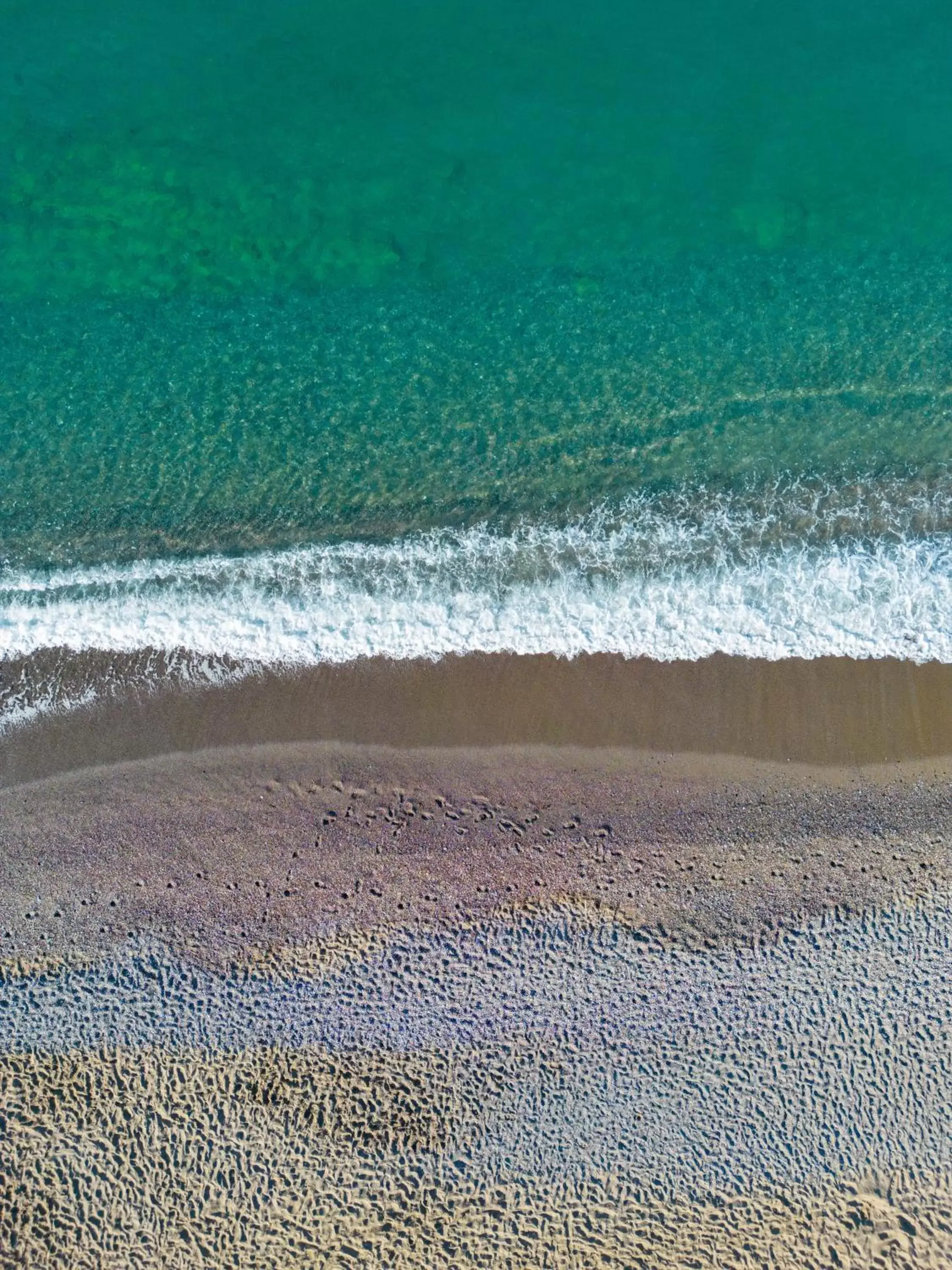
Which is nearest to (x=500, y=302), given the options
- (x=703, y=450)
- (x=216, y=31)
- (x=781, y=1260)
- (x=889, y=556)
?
(x=703, y=450)

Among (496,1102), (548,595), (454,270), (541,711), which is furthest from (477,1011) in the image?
(454,270)

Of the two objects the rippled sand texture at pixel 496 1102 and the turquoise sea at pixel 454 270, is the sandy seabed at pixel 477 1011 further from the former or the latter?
the turquoise sea at pixel 454 270

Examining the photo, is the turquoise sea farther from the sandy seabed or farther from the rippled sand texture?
the rippled sand texture

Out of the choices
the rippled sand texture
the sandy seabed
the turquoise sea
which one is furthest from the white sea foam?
the rippled sand texture

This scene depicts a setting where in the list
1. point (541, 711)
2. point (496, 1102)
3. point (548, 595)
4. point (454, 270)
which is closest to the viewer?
point (496, 1102)

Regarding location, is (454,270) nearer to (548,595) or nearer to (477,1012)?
(548,595)

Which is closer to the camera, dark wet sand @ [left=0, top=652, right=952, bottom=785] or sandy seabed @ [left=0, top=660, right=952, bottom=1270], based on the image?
sandy seabed @ [left=0, top=660, right=952, bottom=1270]
